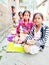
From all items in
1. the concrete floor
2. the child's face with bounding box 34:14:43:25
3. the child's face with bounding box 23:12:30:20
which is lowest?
the concrete floor

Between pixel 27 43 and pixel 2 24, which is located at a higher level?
pixel 2 24

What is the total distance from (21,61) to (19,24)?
43 centimetres

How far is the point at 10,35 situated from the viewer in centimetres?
139

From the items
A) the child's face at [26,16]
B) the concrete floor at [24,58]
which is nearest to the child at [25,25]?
the child's face at [26,16]

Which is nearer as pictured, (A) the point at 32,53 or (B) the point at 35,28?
(A) the point at 32,53

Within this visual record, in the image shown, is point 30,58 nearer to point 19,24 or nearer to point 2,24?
point 19,24

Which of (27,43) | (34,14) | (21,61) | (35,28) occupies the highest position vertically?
(34,14)

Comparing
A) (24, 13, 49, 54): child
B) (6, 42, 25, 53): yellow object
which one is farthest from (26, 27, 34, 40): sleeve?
(6, 42, 25, 53): yellow object

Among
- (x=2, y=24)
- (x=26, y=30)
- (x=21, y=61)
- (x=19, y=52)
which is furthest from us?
(x=2, y=24)

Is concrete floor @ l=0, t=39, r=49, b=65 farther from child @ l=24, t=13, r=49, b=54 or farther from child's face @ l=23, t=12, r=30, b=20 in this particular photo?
child's face @ l=23, t=12, r=30, b=20

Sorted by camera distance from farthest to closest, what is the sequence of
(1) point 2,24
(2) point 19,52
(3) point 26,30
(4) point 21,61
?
(1) point 2,24, (3) point 26,30, (2) point 19,52, (4) point 21,61

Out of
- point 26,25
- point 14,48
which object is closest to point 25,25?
point 26,25

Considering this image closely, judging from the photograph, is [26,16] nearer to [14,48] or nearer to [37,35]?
[37,35]

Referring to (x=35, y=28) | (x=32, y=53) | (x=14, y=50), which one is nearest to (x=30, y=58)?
(x=32, y=53)
